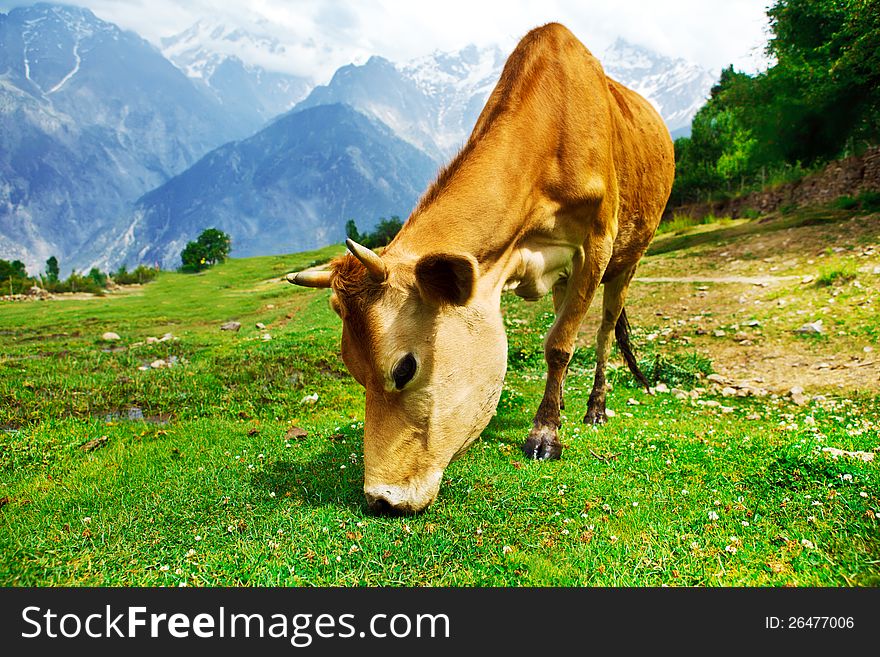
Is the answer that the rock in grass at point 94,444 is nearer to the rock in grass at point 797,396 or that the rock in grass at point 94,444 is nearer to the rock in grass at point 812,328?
the rock in grass at point 797,396

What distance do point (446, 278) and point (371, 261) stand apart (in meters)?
0.58

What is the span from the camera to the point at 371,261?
3482 mm

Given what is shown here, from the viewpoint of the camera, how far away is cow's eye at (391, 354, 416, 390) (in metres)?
3.70

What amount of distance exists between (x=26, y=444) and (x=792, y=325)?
1203cm

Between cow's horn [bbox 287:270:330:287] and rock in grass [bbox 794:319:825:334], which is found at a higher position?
rock in grass [bbox 794:319:825:334]

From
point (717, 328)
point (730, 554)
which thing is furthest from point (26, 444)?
point (717, 328)

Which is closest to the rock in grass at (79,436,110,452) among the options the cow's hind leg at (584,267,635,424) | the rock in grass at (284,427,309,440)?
the rock in grass at (284,427,309,440)

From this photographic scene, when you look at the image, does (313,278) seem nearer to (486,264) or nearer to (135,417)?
(486,264)

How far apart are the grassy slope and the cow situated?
19.5 inches

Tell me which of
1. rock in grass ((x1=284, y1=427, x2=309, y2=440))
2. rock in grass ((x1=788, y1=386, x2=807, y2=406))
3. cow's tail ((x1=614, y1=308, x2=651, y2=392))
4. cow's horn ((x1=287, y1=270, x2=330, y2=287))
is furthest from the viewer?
cow's tail ((x1=614, y1=308, x2=651, y2=392))

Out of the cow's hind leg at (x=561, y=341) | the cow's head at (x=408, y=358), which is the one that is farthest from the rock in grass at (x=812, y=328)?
the cow's head at (x=408, y=358)

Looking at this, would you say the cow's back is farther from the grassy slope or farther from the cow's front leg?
the grassy slope

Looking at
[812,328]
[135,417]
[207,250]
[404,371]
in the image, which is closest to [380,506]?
[404,371]

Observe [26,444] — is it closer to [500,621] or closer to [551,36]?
[500,621]
